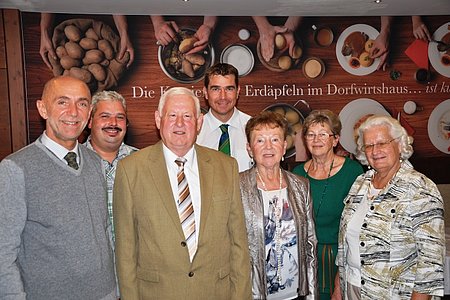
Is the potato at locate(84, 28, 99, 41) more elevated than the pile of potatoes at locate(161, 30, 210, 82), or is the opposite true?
the potato at locate(84, 28, 99, 41)

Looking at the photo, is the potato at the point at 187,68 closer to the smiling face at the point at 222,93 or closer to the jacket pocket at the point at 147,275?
the smiling face at the point at 222,93

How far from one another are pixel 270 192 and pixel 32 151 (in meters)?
1.26

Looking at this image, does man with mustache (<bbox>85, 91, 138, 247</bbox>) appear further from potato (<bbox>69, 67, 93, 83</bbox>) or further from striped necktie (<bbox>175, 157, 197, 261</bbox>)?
potato (<bbox>69, 67, 93, 83</bbox>)

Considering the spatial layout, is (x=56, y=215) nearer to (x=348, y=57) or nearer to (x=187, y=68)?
(x=187, y=68)

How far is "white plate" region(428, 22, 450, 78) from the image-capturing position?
5.86m

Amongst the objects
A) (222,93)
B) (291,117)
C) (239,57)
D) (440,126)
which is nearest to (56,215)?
(222,93)

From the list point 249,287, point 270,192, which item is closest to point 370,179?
point 270,192

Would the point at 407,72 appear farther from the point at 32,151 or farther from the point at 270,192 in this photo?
the point at 32,151

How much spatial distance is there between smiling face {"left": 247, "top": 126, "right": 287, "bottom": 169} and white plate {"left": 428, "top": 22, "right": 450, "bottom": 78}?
164 inches

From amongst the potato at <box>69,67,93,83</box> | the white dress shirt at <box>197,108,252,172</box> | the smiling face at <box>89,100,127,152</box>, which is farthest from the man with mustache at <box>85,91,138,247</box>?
the potato at <box>69,67,93,83</box>

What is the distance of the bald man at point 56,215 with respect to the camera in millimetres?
1930

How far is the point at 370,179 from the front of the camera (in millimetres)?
2633

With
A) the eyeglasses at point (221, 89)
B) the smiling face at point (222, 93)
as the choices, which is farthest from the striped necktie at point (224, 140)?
the eyeglasses at point (221, 89)

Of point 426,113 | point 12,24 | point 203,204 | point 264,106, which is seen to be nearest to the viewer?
point 203,204
